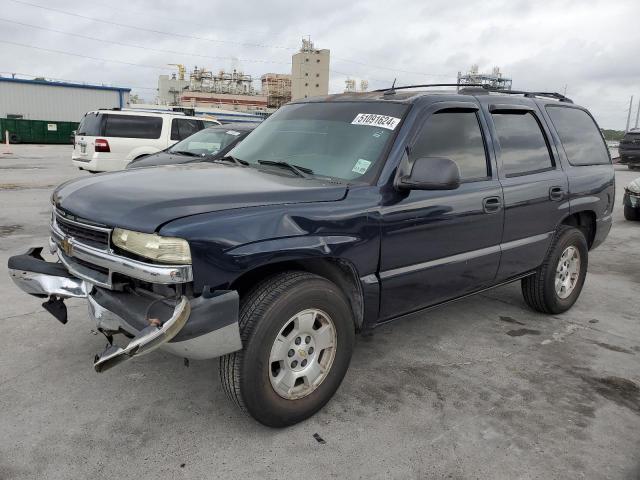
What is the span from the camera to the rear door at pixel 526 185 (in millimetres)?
3840

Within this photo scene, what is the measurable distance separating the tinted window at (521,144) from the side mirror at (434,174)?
3.68 feet

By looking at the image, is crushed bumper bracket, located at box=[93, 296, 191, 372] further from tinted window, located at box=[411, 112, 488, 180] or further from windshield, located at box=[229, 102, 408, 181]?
tinted window, located at box=[411, 112, 488, 180]

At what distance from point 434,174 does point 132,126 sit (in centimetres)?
1093

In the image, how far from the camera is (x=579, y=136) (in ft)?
15.5

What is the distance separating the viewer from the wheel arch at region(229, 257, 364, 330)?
2.66 meters

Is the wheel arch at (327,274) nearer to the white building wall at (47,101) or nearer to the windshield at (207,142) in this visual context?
the windshield at (207,142)

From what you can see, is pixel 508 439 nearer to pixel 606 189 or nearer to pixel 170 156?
pixel 606 189

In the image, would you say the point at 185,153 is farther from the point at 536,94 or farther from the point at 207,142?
the point at 536,94

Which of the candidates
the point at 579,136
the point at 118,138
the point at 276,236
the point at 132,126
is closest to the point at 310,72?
the point at 132,126

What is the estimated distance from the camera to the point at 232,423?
2.82 m

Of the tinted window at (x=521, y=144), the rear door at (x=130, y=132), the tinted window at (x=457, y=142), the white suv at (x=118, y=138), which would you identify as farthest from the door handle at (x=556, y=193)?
the rear door at (x=130, y=132)

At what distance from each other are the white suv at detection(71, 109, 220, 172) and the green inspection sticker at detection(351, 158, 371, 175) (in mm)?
10044

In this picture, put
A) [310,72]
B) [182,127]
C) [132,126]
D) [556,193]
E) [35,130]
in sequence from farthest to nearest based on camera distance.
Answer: [310,72] < [35,130] < [182,127] < [132,126] < [556,193]

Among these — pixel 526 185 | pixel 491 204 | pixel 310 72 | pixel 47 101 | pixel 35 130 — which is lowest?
pixel 491 204
